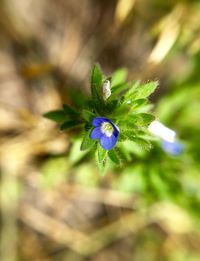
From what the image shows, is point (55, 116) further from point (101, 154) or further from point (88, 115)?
point (101, 154)

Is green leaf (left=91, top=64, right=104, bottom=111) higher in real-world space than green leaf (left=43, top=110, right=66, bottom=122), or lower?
lower

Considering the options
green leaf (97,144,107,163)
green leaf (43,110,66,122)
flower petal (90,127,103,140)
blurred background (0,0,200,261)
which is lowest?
green leaf (97,144,107,163)

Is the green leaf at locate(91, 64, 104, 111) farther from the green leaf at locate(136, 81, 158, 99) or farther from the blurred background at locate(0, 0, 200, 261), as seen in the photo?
the blurred background at locate(0, 0, 200, 261)

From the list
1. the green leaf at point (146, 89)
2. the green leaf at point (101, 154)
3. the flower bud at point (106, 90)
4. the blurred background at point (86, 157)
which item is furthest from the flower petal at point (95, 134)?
the blurred background at point (86, 157)

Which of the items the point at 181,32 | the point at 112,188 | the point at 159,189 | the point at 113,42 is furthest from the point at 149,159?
the point at 113,42

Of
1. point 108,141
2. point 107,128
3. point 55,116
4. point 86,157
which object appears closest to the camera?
point 108,141

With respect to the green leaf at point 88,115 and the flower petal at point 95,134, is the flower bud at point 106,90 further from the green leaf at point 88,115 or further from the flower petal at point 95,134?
the flower petal at point 95,134

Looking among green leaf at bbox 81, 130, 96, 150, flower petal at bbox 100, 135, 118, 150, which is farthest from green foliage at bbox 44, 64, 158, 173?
flower petal at bbox 100, 135, 118, 150

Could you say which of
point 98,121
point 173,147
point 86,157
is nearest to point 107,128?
point 98,121
